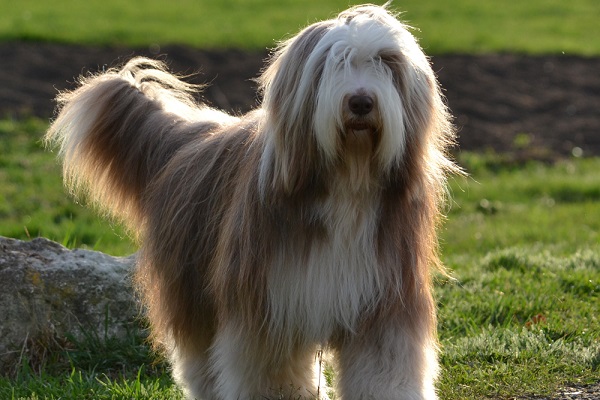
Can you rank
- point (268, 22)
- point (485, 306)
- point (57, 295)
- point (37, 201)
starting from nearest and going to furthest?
point (57, 295)
point (485, 306)
point (37, 201)
point (268, 22)

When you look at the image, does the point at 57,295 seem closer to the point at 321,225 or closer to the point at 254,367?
the point at 254,367

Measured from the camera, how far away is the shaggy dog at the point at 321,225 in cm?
438

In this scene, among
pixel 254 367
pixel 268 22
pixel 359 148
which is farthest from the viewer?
pixel 268 22

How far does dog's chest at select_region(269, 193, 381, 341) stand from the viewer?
454 centimetres

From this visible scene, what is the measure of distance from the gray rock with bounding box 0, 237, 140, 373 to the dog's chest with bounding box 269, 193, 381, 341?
1854mm

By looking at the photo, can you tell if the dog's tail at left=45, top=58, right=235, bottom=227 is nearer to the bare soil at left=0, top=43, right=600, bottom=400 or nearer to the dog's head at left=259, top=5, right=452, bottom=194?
the dog's head at left=259, top=5, right=452, bottom=194

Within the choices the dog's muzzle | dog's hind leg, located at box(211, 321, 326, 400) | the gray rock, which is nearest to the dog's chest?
dog's hind leg, located at box(211, 321, 326, 400)

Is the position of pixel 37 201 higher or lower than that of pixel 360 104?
lower

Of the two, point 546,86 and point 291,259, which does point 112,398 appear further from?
point 546,86

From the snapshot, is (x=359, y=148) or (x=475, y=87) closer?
(x=359, y=148)

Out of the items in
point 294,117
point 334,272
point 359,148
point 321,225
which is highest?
point 294,117

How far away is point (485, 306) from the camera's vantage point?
6.60m

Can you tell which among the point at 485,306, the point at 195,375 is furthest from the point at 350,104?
the point at 485,306

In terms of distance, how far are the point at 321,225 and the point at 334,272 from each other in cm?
20
